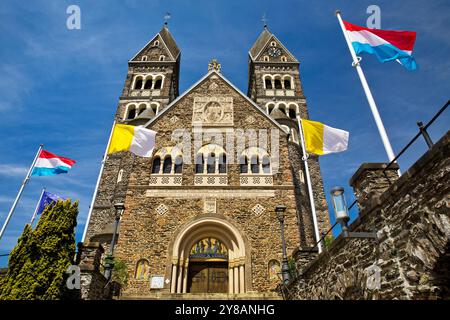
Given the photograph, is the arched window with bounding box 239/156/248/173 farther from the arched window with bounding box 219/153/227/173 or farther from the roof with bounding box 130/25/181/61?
the roof with bounding box 130/25/181/61

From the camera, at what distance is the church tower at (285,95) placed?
2519cm

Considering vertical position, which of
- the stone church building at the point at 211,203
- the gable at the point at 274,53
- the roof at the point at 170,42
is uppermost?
the roof at the point at 170,42

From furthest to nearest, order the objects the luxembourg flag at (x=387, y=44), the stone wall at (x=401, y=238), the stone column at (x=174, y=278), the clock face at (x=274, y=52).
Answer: the clock face at (x=274, y=52) → the stone column at (x=174, y=278) → the luxembourg flag at (x=387, y=44) → the stone wall at (x=401, y=238)

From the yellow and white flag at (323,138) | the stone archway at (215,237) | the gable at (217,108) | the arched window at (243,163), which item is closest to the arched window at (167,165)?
the gable at (217,108)

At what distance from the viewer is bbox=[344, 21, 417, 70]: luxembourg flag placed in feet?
34.3

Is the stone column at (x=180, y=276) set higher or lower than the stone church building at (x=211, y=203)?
lower

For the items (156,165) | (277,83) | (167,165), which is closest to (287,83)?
(277,83)

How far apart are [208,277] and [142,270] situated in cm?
343

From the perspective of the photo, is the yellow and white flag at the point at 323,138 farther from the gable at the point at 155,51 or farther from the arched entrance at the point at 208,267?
the gable at the point at 155,51

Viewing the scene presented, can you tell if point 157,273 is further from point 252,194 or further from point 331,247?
point 331,247

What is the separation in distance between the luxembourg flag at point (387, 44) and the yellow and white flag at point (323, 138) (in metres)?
3.48

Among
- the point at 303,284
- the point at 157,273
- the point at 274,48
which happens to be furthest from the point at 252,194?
the point at 274,48

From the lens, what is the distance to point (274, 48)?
138ft

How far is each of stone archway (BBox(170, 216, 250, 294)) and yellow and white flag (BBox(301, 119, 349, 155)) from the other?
6.06m
